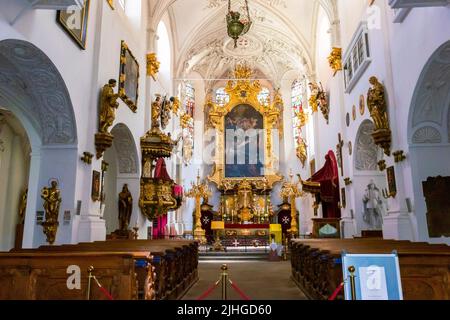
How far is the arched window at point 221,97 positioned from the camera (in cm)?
2275

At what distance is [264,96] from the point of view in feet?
74.5

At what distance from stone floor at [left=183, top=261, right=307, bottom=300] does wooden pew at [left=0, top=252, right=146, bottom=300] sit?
2.32 m

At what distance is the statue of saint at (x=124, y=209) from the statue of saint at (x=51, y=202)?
13.9 ft

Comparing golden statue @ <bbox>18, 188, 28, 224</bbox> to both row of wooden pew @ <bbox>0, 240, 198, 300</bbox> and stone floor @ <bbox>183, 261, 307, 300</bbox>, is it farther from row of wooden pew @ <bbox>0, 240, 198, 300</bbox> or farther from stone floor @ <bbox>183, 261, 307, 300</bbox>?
row of wooden pew @ <bbox>0, 240, 198, 300</bbox>

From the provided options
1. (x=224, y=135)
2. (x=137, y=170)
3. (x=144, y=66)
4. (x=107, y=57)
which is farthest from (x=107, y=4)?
(x=224, y=135)

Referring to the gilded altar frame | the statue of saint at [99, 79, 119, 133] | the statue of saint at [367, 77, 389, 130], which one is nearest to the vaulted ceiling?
the gilded altar frame

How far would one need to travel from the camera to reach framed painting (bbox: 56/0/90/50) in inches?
280

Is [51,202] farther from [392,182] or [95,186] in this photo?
[392,182]

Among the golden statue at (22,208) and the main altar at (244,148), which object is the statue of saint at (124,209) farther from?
the main altar at (244,148)

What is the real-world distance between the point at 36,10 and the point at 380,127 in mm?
7509

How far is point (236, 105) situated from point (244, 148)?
2.78 meters

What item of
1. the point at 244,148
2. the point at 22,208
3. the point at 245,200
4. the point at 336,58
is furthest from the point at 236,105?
the point at 22,208

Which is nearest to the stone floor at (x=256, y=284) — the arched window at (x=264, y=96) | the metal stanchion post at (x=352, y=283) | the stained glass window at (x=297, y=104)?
the metal stanchion post at (x=352, y=283)
